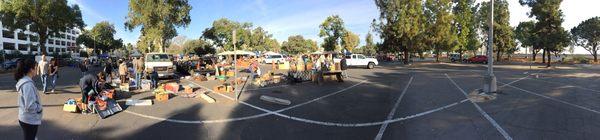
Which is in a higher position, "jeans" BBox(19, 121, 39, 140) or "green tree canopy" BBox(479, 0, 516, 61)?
"green tree canopy" BBox(479, 0, 516, 61)

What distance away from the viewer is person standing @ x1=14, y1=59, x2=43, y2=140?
4.50 meters

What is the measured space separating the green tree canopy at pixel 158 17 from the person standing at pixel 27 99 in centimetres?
3841

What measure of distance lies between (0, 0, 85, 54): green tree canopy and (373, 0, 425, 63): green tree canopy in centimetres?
3552

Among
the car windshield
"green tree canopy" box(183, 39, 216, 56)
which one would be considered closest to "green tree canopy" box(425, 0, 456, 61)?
the car windshield

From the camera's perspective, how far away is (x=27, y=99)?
450 centimetres

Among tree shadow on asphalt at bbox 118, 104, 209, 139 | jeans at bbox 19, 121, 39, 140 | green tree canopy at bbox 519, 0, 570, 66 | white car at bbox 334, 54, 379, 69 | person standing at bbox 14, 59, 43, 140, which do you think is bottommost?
tree shadow on asphalt at bbox 118, 104, 209, 139

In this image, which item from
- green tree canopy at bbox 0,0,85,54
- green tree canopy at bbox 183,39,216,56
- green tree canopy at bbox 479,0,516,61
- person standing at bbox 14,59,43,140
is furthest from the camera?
green tree canopy at bbox 183,39,216,56

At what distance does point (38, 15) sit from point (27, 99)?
41881 mm

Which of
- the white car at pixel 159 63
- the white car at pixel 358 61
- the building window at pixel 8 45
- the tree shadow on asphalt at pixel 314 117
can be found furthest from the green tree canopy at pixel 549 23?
the building window at pixel 8 45

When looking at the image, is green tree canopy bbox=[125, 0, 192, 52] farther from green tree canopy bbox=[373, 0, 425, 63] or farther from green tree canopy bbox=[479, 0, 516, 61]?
green tree canopy bbox=[479, 0, 516, 61]

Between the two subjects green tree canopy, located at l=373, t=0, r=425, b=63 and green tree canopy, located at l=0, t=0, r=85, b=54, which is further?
green tree canopy, located at l=373, t=0, r=425, b=63

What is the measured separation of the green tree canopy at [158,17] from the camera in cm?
4100

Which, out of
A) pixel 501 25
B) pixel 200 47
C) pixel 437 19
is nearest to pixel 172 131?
pixel 437 19

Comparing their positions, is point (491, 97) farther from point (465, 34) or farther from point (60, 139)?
point (465, 34)
